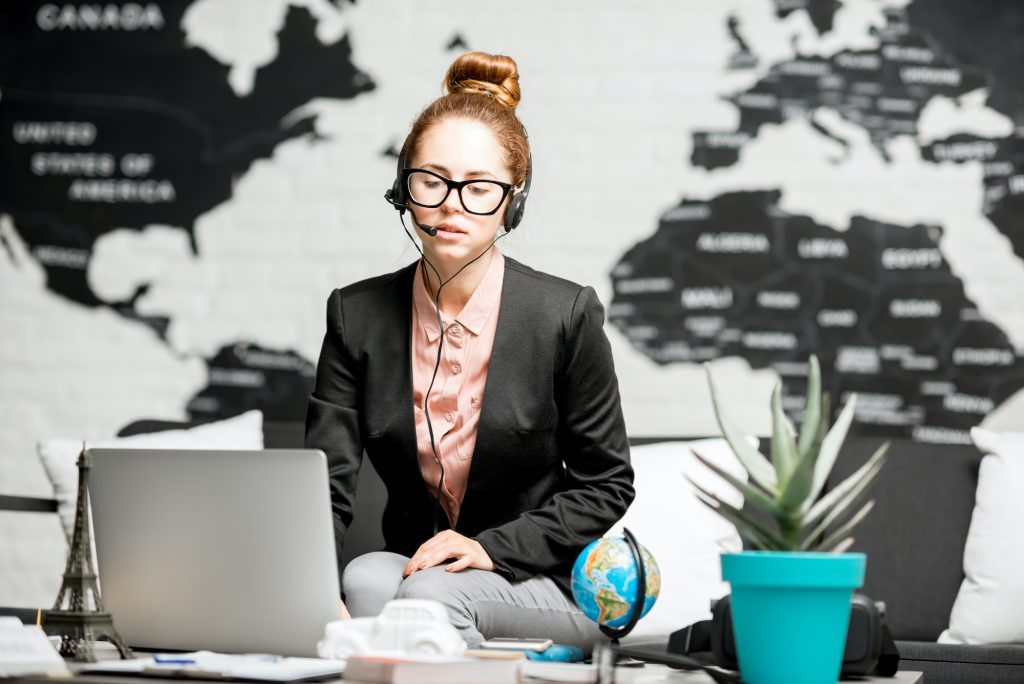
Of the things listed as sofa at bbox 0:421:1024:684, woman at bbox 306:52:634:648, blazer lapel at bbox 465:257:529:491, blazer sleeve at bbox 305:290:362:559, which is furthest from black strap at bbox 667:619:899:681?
sofa at bbox 0:421:1024:684

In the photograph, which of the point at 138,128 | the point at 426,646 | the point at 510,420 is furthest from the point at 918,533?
the point at 138,128

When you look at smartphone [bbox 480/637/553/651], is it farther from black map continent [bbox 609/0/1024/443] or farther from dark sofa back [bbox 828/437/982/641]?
black map continent [bbox 609/0/1024/443]

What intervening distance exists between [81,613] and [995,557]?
1.89 meters

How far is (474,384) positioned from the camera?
6.22ft

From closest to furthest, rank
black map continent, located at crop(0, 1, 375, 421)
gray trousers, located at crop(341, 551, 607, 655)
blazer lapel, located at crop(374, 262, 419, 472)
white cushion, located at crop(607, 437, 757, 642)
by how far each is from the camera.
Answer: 1. gray trousers, located at crop(341, 551, 607, 655)
2. blazer lapel, located at crop(374, 262, 419, 472)
3. white cushion, located at crop(607, 437, 757, 642)
4. black map continent, located at crop(0, 1, 375, 421)

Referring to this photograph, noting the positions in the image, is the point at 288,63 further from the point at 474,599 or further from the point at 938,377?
the point at 474,599

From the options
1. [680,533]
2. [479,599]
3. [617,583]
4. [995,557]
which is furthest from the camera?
[680,533]

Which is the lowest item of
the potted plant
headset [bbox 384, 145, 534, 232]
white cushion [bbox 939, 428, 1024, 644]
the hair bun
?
white cushion [bbox 939, 428, 1024, 644]

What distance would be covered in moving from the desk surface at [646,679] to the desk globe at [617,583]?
0.07 metres

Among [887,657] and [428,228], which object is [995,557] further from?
[428,228]

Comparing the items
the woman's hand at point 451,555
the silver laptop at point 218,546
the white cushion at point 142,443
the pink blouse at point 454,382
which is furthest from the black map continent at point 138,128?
the silver laptop at point 218,546

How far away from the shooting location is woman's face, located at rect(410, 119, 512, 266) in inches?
71.3

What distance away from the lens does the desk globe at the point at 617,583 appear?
54.1 inches

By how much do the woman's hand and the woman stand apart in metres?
0.05
